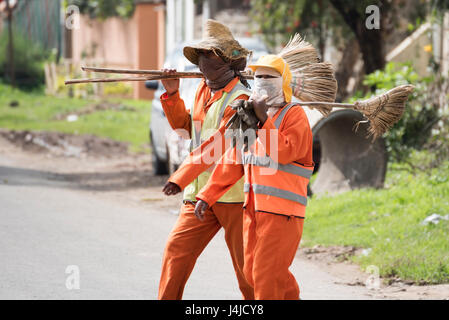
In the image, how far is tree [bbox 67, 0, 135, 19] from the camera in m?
25.0

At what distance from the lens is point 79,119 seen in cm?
1973

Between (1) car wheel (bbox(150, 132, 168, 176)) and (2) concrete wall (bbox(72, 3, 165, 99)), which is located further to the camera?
(2) concrete wall (bbox(72, 3, 165, 99))

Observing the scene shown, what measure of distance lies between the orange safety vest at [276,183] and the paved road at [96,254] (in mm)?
1749

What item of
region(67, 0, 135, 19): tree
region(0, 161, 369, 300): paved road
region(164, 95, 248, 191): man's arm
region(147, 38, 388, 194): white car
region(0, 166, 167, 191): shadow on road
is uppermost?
region(67, 0, 135, 19): tree

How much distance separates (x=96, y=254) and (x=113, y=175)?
19.6 feet

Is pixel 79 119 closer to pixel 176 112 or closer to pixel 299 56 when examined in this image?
pixel 176 112

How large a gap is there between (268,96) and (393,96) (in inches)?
38.3

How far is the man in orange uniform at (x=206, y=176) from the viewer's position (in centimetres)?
477

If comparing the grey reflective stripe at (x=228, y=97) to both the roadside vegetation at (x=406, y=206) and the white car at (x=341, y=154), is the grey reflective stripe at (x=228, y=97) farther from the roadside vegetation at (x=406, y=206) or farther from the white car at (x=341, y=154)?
the white car at (x=341, y=154)

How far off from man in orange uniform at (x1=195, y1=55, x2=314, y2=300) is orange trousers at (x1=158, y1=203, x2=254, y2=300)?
0.81 feet

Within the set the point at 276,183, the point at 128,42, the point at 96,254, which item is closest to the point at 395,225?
the point at 96,254

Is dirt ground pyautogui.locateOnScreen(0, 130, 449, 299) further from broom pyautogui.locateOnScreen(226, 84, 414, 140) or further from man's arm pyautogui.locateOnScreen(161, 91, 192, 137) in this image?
man's arm pyautogui.locateOnScreen(161, 91, 192, 137)

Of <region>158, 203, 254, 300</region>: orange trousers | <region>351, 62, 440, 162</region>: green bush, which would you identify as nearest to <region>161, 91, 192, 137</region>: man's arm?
<region>158, 203, 254, 300</region>: orange trousers
